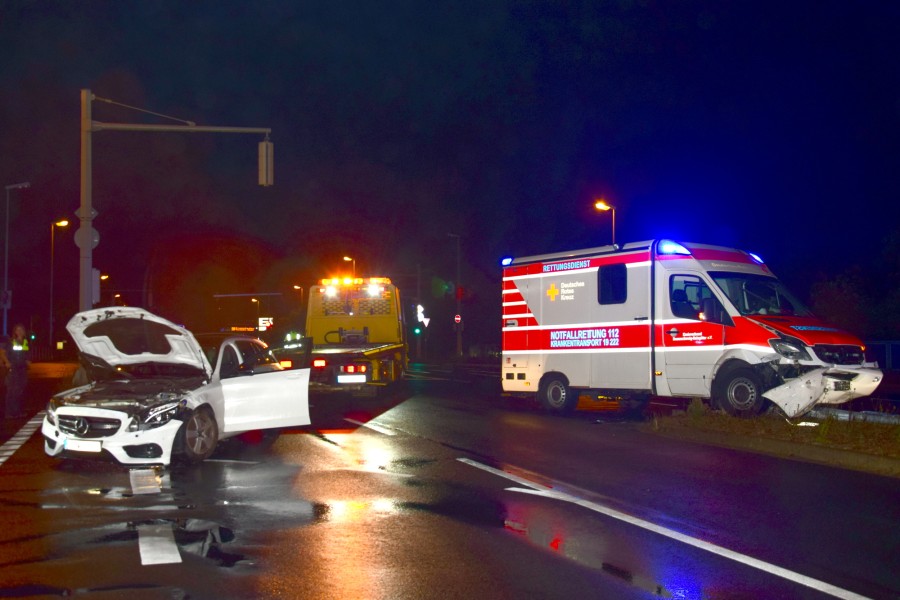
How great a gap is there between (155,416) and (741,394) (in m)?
8.69

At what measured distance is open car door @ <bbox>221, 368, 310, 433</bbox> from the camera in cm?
1148

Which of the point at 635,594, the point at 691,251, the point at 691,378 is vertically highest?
the point at 691,251

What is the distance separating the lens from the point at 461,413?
17.4 metres

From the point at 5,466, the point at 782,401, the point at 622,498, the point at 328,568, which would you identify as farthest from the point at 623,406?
the point at 328,568

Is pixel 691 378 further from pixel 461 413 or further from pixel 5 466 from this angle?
pixel 5 466

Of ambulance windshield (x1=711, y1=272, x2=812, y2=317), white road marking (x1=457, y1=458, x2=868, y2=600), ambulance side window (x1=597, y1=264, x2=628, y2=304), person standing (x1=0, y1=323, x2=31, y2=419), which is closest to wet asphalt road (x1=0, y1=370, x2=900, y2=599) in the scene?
white road marking (x1=457, y1=458, x2=868, y2=600)

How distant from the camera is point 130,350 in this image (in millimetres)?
12008

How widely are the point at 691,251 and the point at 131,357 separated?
29.3ft

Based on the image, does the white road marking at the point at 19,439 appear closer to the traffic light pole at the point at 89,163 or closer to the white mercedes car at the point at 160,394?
the white mercedes car at the point at 160,394

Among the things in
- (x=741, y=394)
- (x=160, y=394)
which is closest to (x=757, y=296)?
(x=741, y=394)

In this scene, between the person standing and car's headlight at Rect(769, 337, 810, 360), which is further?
the person standing

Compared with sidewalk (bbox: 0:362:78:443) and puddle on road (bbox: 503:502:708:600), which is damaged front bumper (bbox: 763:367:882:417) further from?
sidewalk (bbox: 0:362:78:443)

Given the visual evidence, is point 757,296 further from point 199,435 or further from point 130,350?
point 130,350

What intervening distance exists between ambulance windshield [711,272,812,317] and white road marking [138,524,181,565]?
399 inches
